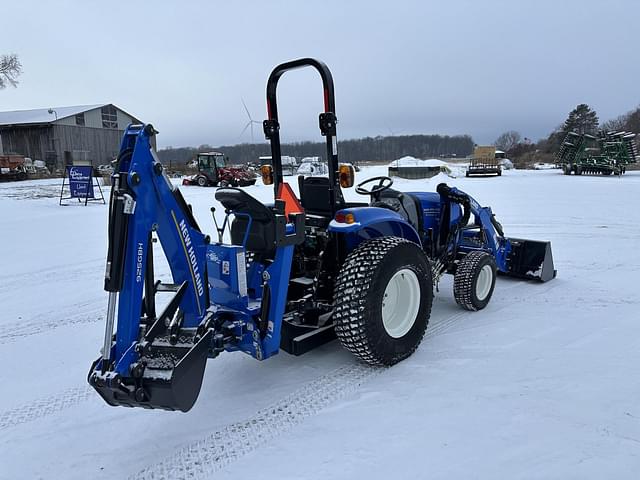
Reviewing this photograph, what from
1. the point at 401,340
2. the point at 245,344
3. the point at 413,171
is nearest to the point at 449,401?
the point at 401,340

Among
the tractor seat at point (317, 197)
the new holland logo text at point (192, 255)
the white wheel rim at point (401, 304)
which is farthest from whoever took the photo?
the tractor seat at point (317, 197)

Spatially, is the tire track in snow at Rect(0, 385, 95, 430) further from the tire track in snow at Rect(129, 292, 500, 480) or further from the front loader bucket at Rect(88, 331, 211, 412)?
the tire track in snow at Rect(129, 292, 500, 480)

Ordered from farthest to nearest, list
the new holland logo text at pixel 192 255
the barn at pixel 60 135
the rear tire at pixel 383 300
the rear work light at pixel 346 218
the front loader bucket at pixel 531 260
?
the barn at pixel 60 135
the front loader bucket at pixel 531 260
the rear work light at pixel 346 218
the rear tire at pixel 383 300
the new holland logo text at pixel 192 255

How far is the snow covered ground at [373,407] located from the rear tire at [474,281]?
0.47ft

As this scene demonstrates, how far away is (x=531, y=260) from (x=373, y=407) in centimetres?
351

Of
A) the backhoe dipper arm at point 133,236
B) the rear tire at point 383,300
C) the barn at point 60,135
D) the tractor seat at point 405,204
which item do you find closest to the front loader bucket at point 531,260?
the tractor seat at point 405,204

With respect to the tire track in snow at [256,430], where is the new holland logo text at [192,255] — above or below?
above

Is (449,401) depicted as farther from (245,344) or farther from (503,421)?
(245,344)

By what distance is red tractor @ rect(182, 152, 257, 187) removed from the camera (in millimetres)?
24672

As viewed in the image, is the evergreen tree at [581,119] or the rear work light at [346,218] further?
the evergreen tree at [581,119]

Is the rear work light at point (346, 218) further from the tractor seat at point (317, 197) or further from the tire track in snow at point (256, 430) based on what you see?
the tire track in snow at point (256, 430)

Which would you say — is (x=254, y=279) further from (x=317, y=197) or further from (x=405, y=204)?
(x=405, y=204)

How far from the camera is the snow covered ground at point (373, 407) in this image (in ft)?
8.06

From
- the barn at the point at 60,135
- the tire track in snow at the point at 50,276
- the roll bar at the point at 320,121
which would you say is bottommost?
the tire track in snow at the point at 50,276
